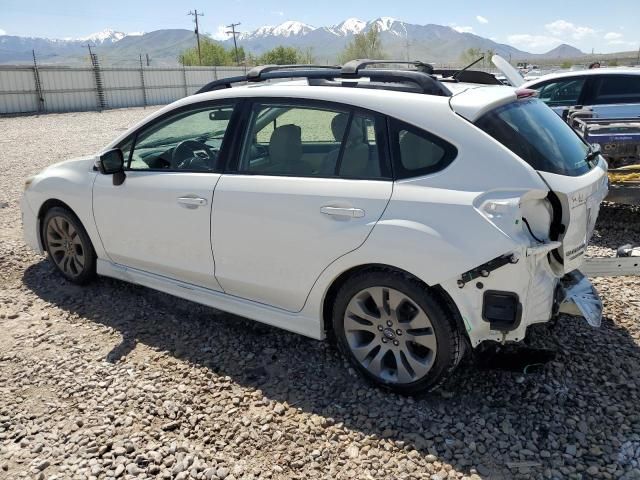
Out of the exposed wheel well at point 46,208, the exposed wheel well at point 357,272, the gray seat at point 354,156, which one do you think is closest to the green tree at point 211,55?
the exposed wheel well at point 46,208

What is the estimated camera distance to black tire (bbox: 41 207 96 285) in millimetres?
4508

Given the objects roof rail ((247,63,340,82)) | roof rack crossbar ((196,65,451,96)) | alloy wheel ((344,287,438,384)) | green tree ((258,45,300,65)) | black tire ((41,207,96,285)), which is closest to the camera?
alloy wheel ((344,287,438,384))

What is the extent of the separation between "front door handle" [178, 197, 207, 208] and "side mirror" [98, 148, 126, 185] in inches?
27.4

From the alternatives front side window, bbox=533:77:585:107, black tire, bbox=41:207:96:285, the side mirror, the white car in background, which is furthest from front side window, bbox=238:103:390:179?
front side window, bbox=533:77:585:107

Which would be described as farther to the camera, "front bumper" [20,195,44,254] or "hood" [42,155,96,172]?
"front bumper" [20,195,44,254]

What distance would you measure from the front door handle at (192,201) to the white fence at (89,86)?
29359 millimetres

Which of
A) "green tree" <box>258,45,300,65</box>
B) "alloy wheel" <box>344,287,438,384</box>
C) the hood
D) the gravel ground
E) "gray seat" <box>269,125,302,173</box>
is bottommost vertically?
the gravel ground

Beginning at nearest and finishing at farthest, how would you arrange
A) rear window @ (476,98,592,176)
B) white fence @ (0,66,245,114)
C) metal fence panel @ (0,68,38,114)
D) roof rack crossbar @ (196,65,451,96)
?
rear window @ (476,98,592,176)
roof rack crossbar @ (196,65,451,96)
metal fence panel @ (0,68,38,114)
white fence @ (0,66,245,114)

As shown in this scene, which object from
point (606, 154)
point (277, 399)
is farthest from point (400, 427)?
point (606, 154)

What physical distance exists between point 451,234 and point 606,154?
4525 millimetres

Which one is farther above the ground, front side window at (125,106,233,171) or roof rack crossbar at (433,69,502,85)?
roof rack crossbar at (433,69,502,85)

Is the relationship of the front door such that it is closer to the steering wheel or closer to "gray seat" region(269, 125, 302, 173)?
the steering wheel

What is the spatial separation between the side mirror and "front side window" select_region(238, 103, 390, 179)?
3.65 ft

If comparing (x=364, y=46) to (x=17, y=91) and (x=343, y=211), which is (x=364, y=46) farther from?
(x=343, y=211)
